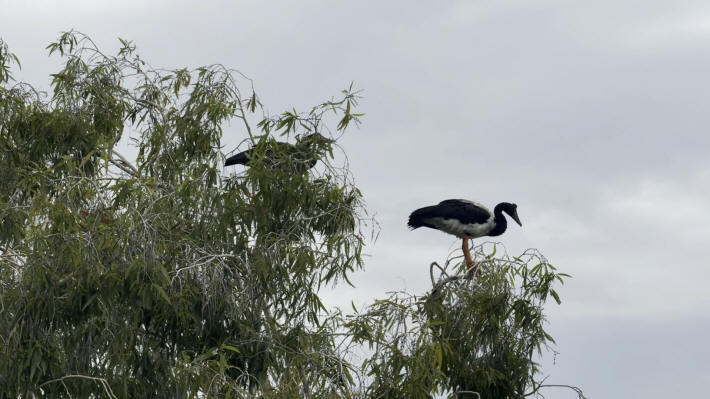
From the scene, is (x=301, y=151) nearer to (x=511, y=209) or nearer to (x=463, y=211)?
(x=463, y=211)

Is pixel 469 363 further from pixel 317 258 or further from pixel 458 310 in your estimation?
pixel 317 258

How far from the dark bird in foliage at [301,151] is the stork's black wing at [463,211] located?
311 centimetres

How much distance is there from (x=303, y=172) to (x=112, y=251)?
2301mm

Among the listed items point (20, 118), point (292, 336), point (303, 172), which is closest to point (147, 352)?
point (292, 336)

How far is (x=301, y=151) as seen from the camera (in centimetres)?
1149

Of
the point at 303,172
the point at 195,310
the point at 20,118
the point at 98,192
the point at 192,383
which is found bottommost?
the point at 192,383

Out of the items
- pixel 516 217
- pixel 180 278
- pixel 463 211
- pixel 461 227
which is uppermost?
pixel 516 217

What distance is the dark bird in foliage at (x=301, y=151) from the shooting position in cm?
1136

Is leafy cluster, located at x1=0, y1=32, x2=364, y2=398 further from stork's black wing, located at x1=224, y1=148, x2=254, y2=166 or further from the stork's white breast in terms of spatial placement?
the stork's white breast

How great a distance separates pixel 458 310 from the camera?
11211mm

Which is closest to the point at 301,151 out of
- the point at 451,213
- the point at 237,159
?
the point at 237,159

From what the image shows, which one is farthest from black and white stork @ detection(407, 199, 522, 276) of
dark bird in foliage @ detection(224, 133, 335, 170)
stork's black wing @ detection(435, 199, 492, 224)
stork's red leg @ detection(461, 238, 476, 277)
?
dark bird in foliage @ detection(224, 133, 335, 170)

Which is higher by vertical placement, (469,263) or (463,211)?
(463,211)

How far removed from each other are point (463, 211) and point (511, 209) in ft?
3.32
